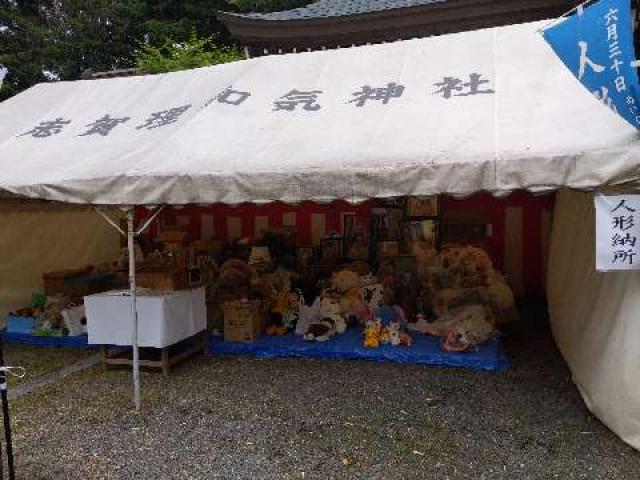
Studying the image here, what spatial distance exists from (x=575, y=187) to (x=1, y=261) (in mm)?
8455

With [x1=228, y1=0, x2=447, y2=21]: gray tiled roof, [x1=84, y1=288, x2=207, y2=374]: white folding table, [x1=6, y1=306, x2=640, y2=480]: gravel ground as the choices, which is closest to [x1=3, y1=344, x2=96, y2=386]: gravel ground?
[x1=6, y1=306, x2=640, y2=480]: gravel ground

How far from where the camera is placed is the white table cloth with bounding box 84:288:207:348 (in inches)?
221

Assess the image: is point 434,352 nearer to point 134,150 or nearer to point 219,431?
point 219,431

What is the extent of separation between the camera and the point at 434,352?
19.7ft

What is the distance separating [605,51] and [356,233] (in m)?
6.16

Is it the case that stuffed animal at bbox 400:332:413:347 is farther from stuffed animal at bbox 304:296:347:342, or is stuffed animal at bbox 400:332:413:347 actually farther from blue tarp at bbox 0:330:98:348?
blue tarp at bbox 0:330:98:348

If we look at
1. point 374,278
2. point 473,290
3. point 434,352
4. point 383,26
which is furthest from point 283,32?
point 434,352

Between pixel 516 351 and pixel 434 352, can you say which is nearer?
pixel 434 352

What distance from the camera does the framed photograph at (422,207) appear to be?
903 cm

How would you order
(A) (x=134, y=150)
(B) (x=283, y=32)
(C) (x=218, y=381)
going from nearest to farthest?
1. (A) (x=134, y=150)
2. (C) (x=218, y=381)
3. (B) (x=283, y=32)

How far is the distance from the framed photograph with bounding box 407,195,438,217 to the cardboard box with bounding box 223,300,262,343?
363 centimetres

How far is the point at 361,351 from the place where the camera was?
6.20 meters

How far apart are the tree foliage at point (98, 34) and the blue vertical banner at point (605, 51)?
1586 cm

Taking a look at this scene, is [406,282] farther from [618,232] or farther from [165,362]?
[618,232]
